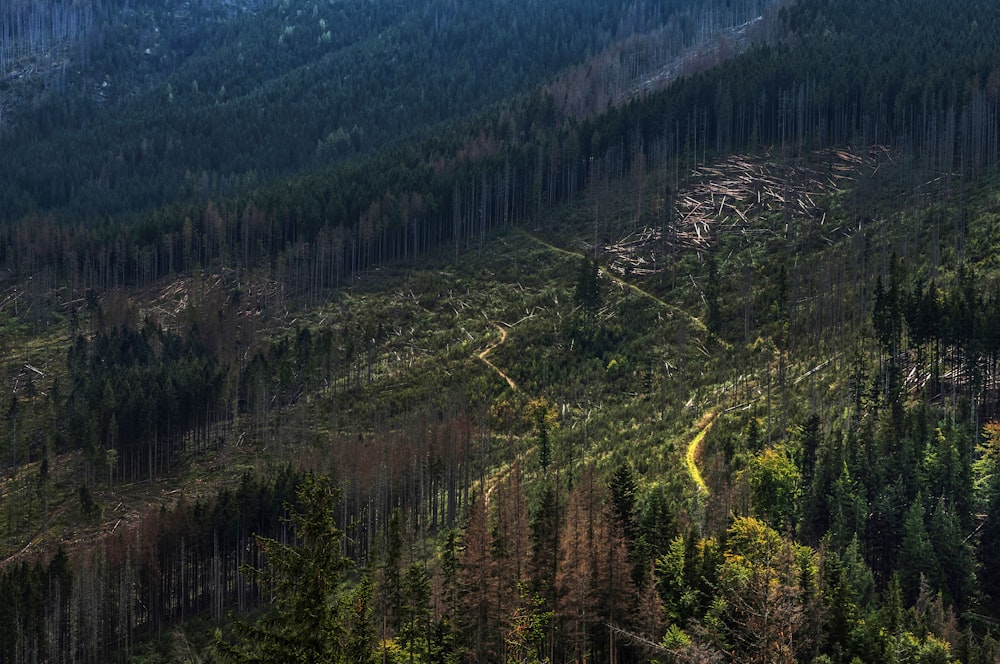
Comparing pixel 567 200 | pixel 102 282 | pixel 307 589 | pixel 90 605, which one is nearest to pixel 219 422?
pixel 90 605

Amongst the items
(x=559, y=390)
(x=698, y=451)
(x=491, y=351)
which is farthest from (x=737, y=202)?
(x=698, y=451)

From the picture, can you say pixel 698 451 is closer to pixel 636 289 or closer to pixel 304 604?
pixel 636 289

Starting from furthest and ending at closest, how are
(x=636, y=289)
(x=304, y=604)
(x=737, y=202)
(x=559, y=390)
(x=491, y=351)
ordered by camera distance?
(x=737, y=202) < (x=636, y=289) < (x=491, y=351) < (x=559, y=390) < (x=304, y=604)

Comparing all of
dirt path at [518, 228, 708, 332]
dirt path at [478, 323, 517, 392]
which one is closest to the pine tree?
dirt path at [478, 323, 517, 392]

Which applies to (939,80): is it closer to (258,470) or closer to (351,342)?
(351,342)

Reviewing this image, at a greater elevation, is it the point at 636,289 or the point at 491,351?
the point at 636,289

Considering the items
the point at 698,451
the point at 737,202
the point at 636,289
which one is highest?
the point at 737,202

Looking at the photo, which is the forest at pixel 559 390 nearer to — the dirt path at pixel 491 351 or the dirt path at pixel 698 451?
the dirt path at pixel 698 451

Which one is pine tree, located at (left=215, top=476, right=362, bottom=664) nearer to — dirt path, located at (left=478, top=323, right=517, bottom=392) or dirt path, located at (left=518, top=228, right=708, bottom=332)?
dirt path, located at (left=478, top=323, right=517, bottom=392)
